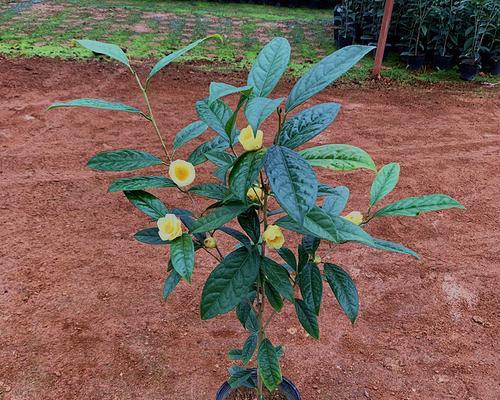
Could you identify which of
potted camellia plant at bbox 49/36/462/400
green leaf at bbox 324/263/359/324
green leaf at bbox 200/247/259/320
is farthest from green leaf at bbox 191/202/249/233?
green leaf at bbox 324/263/359/324

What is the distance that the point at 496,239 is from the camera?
8.90 ft

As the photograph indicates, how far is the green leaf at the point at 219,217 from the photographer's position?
103 cm

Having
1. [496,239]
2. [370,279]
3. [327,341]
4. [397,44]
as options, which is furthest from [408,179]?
[397,44]

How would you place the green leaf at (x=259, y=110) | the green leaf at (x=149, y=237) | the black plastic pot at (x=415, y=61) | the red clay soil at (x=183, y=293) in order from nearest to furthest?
the green leaf at (x=259, y=110), the green leaf at (x=149, y=237), the red clay soil at (x=183, y=293), the black plastic pot at (x=415, y=61)

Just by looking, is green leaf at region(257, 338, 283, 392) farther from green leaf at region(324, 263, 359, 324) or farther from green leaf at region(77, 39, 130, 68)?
green leaf at region(77, 39, 130, 68)

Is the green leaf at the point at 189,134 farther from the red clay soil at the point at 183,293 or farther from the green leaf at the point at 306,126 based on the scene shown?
the red clay soil at the point at 183,293

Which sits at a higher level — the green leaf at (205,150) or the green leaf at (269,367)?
the green leaf at (205,150)

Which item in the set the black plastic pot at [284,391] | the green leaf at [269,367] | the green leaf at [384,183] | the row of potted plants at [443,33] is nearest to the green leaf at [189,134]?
the green leaf at [384,183]

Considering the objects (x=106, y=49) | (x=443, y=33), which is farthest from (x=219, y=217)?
(x=443, y=33)

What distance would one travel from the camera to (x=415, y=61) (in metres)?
5.29

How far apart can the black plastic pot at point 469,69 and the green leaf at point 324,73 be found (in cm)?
466

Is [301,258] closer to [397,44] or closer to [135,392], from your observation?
[135,392]

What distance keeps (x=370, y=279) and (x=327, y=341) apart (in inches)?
18.3

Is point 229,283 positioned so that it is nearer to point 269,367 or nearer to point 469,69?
point 269,367
